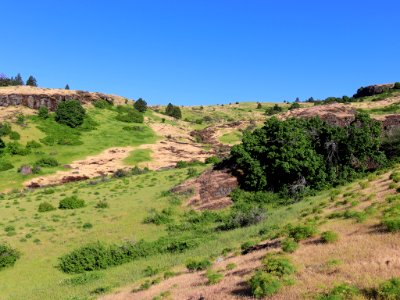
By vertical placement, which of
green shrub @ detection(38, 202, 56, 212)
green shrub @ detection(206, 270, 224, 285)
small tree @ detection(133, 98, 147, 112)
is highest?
small tree @ detection(133, 98, 147, 112)

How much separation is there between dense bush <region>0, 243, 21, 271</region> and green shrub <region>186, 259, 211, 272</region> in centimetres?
1455

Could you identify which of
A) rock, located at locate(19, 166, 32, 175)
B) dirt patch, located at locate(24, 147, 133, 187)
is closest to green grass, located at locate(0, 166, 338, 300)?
dirt patch, located at locate(24, 147, 133, 187)

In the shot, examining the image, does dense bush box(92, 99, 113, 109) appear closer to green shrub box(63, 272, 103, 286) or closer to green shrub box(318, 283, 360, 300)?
green shrub box(63, 272, 103, 286)

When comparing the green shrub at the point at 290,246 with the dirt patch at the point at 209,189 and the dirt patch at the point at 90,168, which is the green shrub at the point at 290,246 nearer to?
the dirt patch at the point at 209,189

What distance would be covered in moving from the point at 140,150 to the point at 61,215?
3659 cm

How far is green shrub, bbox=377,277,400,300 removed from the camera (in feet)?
37.5

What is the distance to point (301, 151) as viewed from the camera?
39.4m

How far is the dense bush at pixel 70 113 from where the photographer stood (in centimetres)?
8462

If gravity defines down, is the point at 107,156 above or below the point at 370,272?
above

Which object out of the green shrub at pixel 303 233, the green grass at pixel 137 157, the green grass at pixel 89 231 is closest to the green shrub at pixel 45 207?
the green grass at pixel 89 231

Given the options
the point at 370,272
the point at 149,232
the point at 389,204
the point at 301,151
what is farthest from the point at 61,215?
the point at 370,272

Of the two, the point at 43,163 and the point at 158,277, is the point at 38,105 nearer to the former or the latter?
the point at 43,163

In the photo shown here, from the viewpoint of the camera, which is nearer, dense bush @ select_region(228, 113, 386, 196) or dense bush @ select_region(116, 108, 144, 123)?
dense bush @ select_region(228, 113, 386, 196)

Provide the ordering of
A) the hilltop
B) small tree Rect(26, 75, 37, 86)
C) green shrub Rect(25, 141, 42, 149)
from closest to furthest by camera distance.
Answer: the hilltop, green shrub Rect(25, 141, 42, 149), small tree Rect(26, 75, 37, 86)
